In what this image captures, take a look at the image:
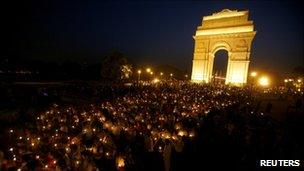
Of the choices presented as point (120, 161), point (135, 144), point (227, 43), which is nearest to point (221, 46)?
point (227, 43)

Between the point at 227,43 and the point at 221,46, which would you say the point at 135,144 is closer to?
the point at 227,43

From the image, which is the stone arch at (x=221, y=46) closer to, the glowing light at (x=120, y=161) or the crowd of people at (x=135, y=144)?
the crowd of people at (x=135, y=144)

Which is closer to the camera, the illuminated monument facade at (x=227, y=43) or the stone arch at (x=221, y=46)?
the illuminated monument facade at (x=227, y=43)

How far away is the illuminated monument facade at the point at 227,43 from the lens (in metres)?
35.8

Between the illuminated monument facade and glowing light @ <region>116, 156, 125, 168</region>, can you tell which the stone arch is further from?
glowing light @ <region>116, 156, 125, 168</region>

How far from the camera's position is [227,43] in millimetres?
37781

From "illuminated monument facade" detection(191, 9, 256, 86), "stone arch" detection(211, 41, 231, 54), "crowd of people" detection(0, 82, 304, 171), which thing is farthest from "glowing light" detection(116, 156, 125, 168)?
"stone arch" detection(211, 41, 231, 54)

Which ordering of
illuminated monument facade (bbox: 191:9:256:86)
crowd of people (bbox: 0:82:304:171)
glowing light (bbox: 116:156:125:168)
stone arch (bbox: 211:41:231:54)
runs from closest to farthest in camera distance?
crowd of people (bbox: 0:82:304:171) < glowing light (bbox: 116:156:125:168) < illuminated monument facade (bbox: 191:9:256:86) < stone arch (bbox: 211:41:231:54)

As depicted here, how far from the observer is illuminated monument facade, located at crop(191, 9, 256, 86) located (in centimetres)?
3578

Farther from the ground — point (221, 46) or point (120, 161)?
point (221, 46)

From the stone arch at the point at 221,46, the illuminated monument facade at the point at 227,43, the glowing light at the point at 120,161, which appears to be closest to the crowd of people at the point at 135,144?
the glowing light at the point at 120,161

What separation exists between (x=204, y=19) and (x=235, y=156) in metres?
36.0

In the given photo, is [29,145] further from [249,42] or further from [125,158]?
[249,42]

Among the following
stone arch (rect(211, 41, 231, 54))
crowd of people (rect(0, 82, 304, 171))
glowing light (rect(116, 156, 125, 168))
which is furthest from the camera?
stone arch (rect(211, 41, 231, 54))
